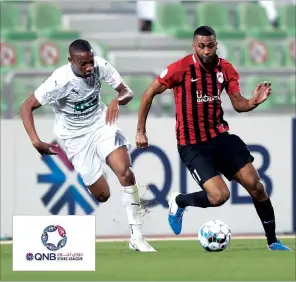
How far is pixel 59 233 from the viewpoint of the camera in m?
8.68

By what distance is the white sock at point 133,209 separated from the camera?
1098 centimetres

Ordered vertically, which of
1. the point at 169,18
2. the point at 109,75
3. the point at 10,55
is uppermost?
the point at 169,18

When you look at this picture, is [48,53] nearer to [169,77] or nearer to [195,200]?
[195,200]

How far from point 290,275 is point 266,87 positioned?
81.5 inches

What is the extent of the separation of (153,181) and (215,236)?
127 inches

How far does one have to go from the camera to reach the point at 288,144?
1416 centimetres

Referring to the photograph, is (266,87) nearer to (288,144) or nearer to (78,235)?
(78,235)

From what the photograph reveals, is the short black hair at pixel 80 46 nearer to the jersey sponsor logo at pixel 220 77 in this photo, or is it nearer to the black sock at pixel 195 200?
the jersey sponsor logo at pixel 220 77

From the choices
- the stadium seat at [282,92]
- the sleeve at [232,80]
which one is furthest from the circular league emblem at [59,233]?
the stadium seat at [282,92]

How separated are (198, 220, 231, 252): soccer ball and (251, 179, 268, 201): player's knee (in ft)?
1.39

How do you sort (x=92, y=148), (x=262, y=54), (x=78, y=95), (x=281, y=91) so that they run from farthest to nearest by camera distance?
(x=262, y=54)
(x=281, y=91)
(x=92, y=148)
(x=78, y=95)

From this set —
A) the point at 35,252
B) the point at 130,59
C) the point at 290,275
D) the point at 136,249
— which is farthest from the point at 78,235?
the point at 130,59

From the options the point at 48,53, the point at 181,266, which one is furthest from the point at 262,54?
the point at 181,266

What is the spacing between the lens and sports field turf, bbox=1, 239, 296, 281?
28.9 feet
